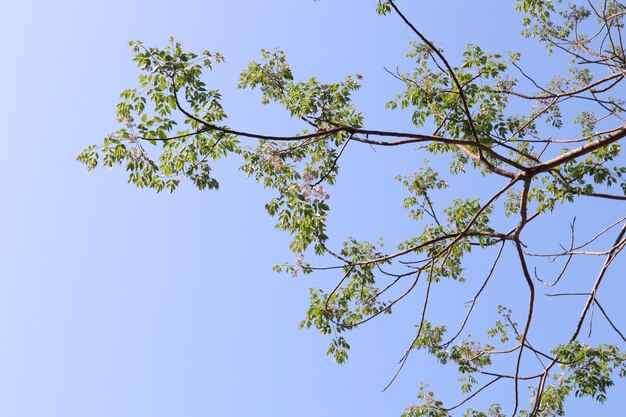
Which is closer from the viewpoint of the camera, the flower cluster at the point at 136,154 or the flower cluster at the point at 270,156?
the flower cluster at the point at 136,154

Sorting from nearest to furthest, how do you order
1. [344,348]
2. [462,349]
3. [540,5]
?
1. [344,348]
2. [462,349]
3. [540,5]

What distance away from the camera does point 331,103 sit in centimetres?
755

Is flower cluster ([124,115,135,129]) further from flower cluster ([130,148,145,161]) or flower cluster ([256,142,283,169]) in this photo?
flower cluster ([256,142,283,169])

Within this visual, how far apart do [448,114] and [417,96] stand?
719mm

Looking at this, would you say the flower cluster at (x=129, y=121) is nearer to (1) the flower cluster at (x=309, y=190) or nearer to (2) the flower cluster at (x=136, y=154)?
(2) the flower cluster at (x=136, y=154)

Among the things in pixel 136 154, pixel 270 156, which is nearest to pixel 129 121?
pixel 136 154

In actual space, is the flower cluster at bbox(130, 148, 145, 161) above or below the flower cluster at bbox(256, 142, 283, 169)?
below

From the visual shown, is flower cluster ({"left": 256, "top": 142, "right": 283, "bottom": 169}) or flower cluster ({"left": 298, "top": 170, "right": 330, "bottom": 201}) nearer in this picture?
flower cluster ({"left": 298, "top": 170, "right": 330, "bottom": 201})

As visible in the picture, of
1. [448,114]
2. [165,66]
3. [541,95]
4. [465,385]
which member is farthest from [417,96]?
[465,385]

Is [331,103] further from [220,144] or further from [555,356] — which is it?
[555,356]

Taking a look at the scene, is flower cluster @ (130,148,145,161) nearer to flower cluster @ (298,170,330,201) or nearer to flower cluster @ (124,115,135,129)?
flower cluster @ (124,115,135,129)

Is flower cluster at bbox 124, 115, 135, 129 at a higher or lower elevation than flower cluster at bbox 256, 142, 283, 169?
lower

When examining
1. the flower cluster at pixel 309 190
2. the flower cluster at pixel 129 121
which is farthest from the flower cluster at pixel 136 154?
the flower cluster at pixel 309 190

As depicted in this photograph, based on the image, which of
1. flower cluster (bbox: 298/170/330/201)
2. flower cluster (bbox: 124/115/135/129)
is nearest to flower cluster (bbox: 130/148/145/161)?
flower cluster (bbox: 124/115/135/129)
